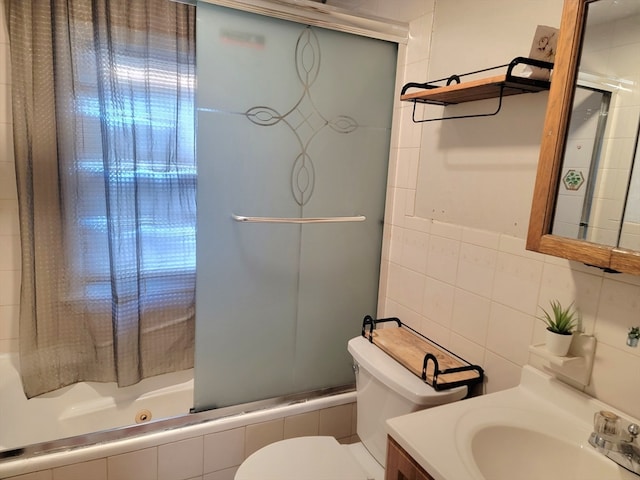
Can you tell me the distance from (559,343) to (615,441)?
24 centimetres

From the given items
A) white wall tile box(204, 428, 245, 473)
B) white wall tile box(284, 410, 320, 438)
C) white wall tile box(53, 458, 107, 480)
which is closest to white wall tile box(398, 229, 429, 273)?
white wall tile box(284, 410, 320, 438)

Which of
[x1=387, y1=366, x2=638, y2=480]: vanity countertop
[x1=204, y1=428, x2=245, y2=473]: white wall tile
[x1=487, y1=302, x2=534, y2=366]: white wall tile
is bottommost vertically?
[x1=204, y1=428, x2=245, y2=473]: white wall tile

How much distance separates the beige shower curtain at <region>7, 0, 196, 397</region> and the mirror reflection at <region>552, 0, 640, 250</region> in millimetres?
1719

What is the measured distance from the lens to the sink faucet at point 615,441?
35.4 inches

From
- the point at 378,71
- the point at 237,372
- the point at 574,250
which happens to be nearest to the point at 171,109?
the point at 378,71

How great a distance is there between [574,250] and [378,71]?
4.03 ft

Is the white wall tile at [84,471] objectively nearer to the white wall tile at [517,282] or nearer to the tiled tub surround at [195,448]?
the tiled tub surround at [195,448]

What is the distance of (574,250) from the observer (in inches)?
37.5

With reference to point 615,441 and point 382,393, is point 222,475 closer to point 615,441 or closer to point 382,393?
point 382,393

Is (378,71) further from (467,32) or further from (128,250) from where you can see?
(128,250)

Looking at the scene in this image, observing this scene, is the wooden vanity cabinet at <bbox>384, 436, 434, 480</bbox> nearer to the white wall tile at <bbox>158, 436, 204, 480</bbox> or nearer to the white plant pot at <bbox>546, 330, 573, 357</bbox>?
the white plant pot at <bbox>546, 330, 573, 357</bbox>

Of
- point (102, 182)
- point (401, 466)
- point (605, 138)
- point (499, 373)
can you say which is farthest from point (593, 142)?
point (102, 182)

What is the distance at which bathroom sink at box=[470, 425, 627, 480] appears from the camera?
38.4 inches

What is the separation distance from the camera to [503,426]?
1048 mm
